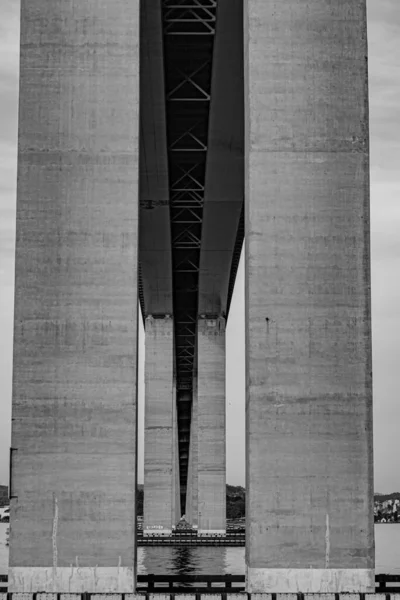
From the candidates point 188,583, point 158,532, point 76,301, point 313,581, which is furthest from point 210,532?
point 76,301

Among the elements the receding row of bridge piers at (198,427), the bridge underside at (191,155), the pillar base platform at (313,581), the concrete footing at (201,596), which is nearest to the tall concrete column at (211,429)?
the receding row of bridge piers at (198,427)

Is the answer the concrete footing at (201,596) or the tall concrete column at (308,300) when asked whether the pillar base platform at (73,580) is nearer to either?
the concrete footing at (201,596)

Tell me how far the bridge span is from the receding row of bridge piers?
47506mm

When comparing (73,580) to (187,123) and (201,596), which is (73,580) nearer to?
(201,596)

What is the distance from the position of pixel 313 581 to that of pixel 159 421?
167 feet

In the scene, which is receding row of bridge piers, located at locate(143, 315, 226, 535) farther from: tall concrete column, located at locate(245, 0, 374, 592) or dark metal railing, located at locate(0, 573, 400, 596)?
tall concrete column, located at locate(245, 0, 374, 592)

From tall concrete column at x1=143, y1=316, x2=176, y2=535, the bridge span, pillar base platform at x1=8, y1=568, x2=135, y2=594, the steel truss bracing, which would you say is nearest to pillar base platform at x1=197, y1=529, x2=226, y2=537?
tall concrete column at x1=143, y1=316, x2=176, y2=535

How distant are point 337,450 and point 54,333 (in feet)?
20.6

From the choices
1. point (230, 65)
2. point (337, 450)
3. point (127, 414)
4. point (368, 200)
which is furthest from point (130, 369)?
point (230, 65)

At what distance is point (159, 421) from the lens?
74062 millimetres

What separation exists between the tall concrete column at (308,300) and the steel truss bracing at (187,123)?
35.4 feet

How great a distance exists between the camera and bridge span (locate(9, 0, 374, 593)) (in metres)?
23.9

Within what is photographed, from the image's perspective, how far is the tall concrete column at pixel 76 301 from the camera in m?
24.0

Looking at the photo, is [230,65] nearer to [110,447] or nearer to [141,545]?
[110,447]
